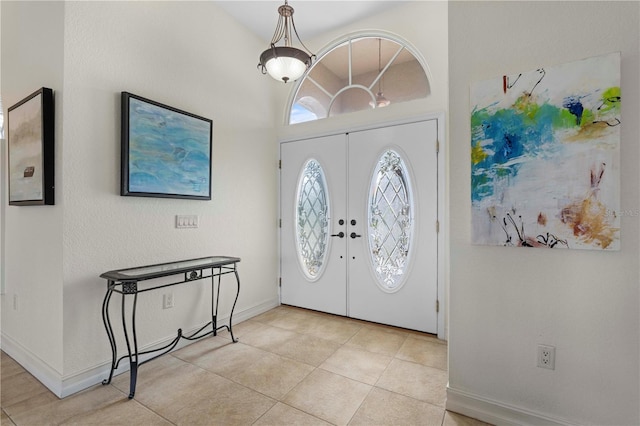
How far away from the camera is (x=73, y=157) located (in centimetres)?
207

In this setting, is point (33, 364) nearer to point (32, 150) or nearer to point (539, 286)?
point (32, 150)

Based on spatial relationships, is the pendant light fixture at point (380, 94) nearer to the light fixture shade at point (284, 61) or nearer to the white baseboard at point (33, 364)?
the light fixture shade at point (284, 61)

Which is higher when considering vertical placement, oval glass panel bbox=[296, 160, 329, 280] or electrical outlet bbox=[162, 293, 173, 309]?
oval glass panel bbox=[296, 160, 329, 280]

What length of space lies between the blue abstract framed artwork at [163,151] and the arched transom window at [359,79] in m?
1.39

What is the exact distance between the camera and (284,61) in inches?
88.0

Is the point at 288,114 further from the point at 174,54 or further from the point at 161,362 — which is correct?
the point at 161,362

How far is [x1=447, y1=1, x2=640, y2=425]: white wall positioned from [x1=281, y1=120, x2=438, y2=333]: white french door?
110cm

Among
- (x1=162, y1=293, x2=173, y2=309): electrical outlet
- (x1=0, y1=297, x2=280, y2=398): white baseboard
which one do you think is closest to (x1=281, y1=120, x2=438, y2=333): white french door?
(x1=162, y1=293, x2=173, y2=309): electrical outlet

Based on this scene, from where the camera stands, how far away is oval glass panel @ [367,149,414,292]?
3096 millimetres

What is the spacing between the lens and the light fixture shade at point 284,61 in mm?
2195

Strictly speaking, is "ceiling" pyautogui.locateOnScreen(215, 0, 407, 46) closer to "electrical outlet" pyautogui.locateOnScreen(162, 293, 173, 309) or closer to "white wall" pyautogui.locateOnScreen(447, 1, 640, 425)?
"white wall" pyautogui.locateOnScreen(447, 1, 640, 425)

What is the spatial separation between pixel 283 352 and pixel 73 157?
2.22 meters

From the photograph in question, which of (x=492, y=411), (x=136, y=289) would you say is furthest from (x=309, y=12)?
(x=492, y=411)

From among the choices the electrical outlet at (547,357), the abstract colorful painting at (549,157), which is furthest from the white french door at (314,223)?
the electrical outlet at (547,357)
